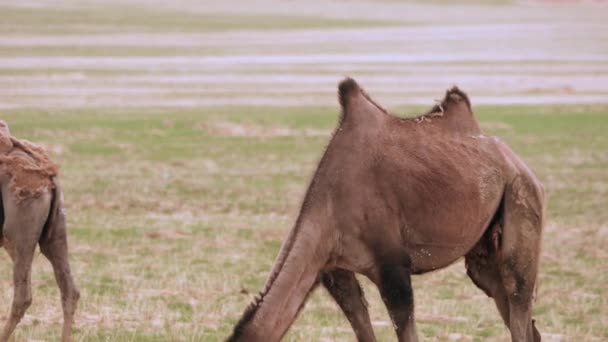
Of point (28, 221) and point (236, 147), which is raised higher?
point (28, 221)

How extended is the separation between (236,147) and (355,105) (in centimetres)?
2081

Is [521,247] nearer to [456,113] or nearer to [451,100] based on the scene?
[456,113]

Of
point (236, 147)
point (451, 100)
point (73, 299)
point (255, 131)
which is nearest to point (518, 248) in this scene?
point (451, 100)

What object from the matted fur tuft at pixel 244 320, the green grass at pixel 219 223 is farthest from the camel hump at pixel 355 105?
the green grass at pixel 219 223

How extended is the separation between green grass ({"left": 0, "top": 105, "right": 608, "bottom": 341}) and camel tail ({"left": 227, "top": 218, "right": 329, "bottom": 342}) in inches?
102

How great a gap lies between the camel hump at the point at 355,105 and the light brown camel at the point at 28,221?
270 cm

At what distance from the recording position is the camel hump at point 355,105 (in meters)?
9.15

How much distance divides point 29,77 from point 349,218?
44152 mm

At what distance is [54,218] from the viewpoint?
1022 cm

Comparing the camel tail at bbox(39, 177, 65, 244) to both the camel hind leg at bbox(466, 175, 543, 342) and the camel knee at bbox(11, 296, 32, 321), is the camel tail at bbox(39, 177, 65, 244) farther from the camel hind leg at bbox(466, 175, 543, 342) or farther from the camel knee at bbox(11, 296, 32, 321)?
the camel hind leg at bbox(466, 175, 543, 342)

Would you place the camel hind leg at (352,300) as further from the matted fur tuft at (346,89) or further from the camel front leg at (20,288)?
the camel front leg at (20,288)

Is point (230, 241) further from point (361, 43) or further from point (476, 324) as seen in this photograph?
point (361, 43)

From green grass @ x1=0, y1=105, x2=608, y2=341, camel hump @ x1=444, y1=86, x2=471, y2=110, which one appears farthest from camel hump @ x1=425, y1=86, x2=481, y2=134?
green grass @ x1=0, y1=105, x2=608, y2=341

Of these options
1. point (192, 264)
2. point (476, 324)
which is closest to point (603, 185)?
point (192, 264)
